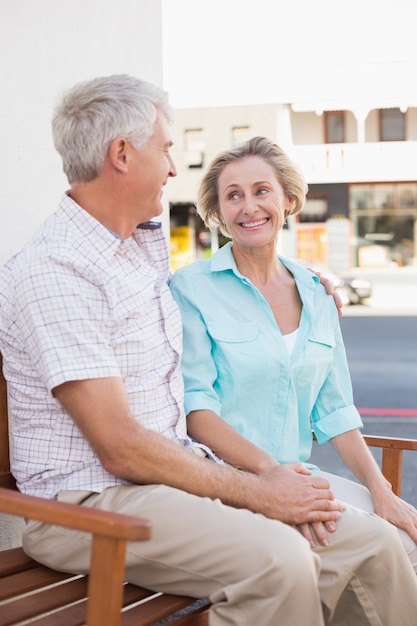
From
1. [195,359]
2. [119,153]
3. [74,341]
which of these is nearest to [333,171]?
[195,359]

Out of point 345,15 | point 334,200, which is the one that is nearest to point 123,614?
point 345,15

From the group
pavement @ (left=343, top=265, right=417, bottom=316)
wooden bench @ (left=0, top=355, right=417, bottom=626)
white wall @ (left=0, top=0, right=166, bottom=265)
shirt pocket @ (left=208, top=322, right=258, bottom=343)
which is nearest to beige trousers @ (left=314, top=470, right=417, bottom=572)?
shirt pocket @ (left=208, top=322, right=258, bottom=343)

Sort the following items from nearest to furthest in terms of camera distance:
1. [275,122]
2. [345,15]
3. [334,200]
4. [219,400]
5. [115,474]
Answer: [115,474] < [219,400] < [345,15] < [275,122] < [334,200]

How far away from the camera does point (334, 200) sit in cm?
2981

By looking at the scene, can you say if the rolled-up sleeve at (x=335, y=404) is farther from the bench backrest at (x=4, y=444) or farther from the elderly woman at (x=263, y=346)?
the bench backrest at (x=4, y=444)

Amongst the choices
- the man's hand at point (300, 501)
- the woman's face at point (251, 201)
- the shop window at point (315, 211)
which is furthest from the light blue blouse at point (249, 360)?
the shop window at point (315, 211)

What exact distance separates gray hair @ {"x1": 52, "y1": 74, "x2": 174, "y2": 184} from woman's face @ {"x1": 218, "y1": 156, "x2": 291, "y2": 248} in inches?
24.3

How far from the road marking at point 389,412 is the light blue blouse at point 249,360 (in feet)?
16.7

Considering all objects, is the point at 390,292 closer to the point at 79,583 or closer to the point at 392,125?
the point at 392,125

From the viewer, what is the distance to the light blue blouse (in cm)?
282

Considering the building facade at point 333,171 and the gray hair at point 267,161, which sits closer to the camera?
the gray hair at point 267,161

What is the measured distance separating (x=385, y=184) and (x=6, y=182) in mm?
28009

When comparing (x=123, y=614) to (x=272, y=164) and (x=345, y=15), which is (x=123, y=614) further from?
(x=345, y=15)

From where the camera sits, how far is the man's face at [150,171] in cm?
245
